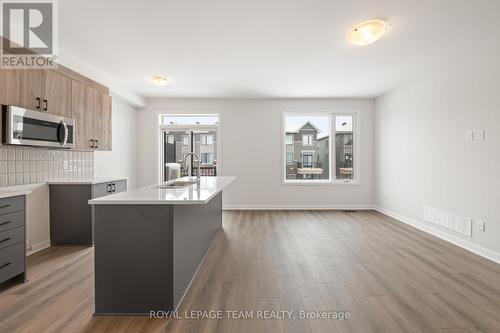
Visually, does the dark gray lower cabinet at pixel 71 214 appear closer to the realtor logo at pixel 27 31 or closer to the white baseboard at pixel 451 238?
the realtor logo at pixel 27 31

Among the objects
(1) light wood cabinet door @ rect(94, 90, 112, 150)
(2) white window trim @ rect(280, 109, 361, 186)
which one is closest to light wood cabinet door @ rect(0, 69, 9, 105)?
(1) light wood cabinet door @ rect(94, 90, 112, 150)

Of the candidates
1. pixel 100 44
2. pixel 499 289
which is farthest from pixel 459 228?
pixel 100 44

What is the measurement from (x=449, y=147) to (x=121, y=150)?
19.6ft

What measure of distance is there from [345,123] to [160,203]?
567cm

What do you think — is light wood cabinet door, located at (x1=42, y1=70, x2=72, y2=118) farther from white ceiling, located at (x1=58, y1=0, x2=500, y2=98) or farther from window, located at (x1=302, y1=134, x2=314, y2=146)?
window, located at (x1=302, y1=134, x2=314, y2=146)

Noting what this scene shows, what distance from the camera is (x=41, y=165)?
143 inches

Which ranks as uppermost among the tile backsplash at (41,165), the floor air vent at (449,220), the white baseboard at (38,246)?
the tile backsplash at (41,165)

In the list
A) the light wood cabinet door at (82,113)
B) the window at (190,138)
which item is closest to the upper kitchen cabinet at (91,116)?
the light wood cabinet door at (82,113)

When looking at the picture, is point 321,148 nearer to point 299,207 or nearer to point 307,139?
point 307,139

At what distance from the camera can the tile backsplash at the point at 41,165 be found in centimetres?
313

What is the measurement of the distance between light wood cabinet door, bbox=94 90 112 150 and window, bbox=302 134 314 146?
4247 mm

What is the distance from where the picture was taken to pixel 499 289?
8.12 feet

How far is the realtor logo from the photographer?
2.71 meters

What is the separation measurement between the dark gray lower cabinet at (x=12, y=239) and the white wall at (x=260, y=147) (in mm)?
3965
